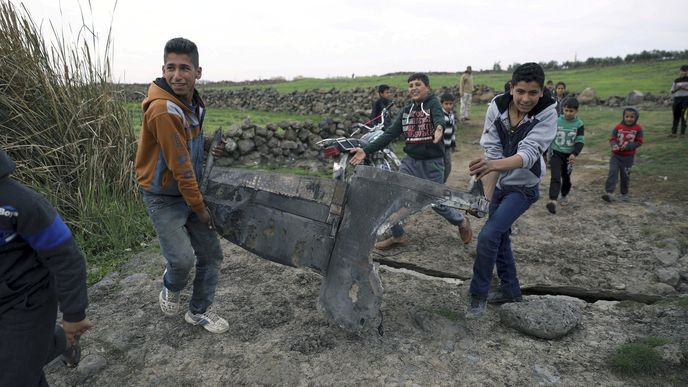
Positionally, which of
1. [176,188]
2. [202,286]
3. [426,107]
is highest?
[426,107]

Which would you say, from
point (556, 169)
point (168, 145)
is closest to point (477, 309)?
point (168, 145)

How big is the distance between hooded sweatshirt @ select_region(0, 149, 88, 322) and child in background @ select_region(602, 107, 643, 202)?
21.7ft

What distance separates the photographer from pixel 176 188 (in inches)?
103

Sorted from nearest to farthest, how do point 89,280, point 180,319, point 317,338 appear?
point 317,338 < point 180,319 < point 89,280

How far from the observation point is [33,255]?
1.71 m

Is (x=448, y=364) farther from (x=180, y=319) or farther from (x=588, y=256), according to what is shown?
(x=588, y=256)

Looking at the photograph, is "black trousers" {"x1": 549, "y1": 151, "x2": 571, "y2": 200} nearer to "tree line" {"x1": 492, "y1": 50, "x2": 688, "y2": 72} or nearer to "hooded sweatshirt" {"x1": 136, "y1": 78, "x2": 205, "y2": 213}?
"hooded sweatshirt" {"x1": 136, "y1": 78, "x2": 205, "y2": 213}

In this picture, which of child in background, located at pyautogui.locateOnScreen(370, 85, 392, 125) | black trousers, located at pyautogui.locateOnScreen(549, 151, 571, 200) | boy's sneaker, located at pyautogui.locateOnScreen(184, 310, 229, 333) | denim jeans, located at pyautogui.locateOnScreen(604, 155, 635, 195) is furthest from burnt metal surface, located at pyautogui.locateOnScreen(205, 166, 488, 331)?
child in background, located at pyautogui.locateOnScreen(370, 85, 392, 125)

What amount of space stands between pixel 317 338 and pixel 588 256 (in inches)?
121

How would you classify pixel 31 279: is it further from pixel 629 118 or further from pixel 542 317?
pixel 629 118

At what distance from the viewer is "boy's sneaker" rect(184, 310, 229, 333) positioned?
9.92 feet

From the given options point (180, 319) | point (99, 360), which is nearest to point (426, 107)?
point (180, 319)

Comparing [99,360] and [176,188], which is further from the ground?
[176,188]

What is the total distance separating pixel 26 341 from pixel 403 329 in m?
2.20
